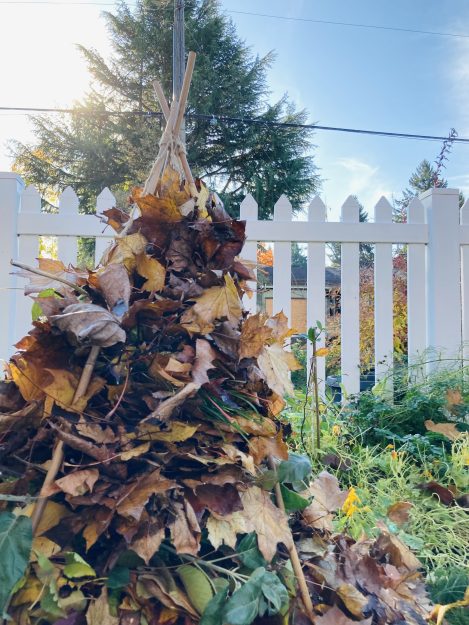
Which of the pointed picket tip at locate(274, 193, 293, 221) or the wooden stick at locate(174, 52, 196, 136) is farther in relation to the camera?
the pointed picket tip at locate(274, 193, 293, 221)

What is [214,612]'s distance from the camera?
1.52 feet

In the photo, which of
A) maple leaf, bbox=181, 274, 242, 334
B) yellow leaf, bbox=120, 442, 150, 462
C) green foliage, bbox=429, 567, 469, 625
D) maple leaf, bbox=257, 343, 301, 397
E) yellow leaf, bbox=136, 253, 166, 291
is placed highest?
yellow leaf, bbox=136, 253, 166, 291

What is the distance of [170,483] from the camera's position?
0.48 metres

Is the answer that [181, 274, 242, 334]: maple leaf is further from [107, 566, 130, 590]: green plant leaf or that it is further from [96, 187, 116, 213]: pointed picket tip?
[96, 187, 116, 213]: pointed picket tip

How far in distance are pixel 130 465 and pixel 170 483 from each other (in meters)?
0.06

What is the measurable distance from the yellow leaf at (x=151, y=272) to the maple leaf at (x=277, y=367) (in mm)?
170

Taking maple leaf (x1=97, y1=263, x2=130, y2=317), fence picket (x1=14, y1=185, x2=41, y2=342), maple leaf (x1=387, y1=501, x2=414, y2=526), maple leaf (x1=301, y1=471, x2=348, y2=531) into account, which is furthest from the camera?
fence picket (x1=14, y1=185, x2=41, y2=342)

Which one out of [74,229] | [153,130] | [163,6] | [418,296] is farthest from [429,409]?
[163,6]

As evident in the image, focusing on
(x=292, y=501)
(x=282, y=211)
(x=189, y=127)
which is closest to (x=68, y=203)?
(x=282, y=211)

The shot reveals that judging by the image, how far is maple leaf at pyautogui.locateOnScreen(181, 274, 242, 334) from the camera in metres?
0.55

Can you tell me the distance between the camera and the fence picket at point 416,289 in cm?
244

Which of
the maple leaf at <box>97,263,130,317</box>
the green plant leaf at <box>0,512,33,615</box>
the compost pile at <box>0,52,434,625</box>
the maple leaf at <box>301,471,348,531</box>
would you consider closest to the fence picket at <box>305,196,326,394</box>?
the maple leaf at <box>301,471,348,531</box>

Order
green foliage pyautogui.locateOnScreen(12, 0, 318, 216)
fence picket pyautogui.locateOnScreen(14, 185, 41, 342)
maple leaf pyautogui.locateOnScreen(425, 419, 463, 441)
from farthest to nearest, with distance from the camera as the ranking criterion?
green foliage pyautogui.locateOnScreen(12, 0, 318, 216) < fence picket pyautogui.locateOnScreen(14, 185, 41, 342) < maple leaf pyautogui.locateOnScreen(425, 419, 463, 441)

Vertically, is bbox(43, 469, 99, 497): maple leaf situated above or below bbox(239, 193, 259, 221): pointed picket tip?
below
